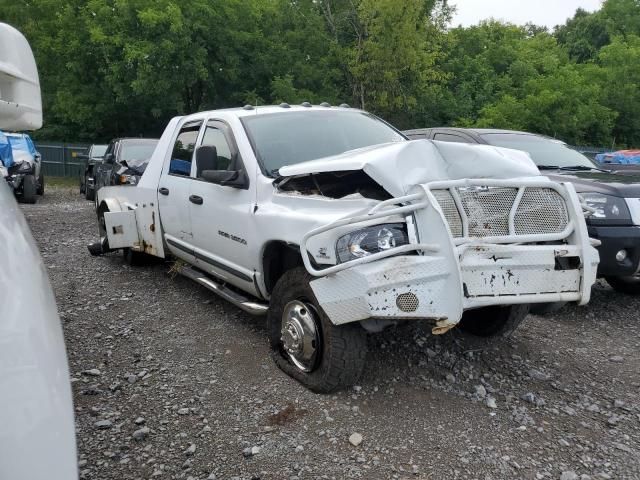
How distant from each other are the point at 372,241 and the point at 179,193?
8.16 feet

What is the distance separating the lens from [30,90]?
2.02 metres

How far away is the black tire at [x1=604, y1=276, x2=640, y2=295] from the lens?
5.47 meters

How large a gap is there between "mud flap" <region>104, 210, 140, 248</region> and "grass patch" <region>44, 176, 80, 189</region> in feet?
55.3

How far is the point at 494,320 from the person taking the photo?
4.03 meters

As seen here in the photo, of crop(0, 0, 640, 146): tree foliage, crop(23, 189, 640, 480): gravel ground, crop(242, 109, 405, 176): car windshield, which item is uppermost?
crop(0, 0, 640, 146): tree foliage

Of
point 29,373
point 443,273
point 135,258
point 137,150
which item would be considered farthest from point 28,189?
point 29,373

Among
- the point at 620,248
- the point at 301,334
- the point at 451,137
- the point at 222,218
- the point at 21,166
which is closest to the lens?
the point at 301,334

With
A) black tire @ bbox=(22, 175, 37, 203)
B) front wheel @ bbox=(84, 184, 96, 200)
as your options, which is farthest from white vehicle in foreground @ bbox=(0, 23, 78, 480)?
front wheel @ bbox=(84, 184, 96, 200)

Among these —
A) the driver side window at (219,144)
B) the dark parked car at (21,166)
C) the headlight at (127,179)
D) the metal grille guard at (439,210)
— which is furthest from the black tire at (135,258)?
the dark parked car at (21,166)

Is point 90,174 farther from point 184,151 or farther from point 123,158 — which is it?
point 184,151

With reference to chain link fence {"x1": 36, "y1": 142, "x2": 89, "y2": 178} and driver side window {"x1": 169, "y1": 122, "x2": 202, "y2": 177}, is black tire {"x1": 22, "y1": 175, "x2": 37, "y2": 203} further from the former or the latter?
chain link fence {"x1": 36, "y1": 142, "x2": 89, "y2": 178}

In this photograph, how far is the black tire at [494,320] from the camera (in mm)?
3898

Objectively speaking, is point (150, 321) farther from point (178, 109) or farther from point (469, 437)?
point (178, 109)

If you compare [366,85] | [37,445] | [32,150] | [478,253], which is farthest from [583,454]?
[366,85]
